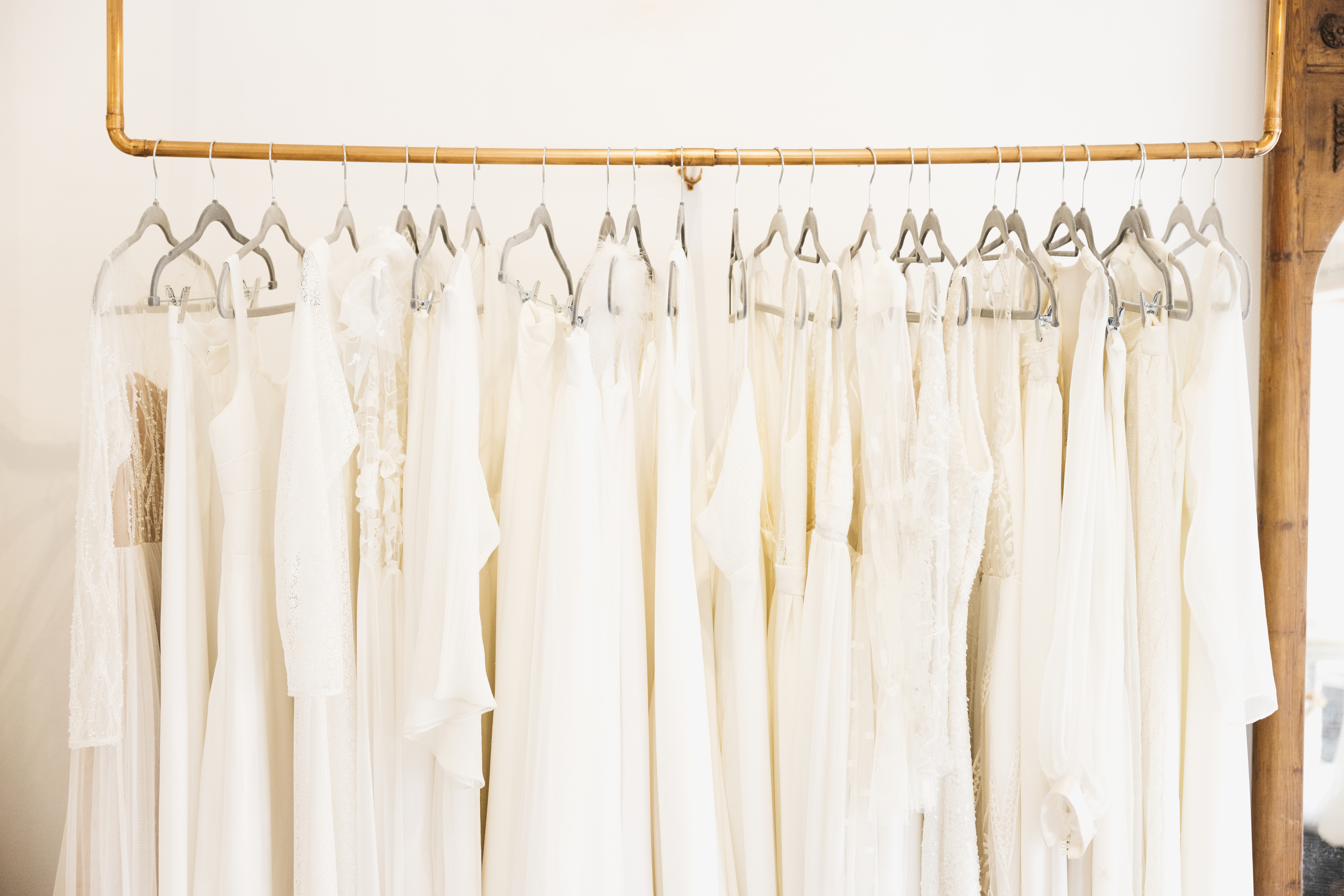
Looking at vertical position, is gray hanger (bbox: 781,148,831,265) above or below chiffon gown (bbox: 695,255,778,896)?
above

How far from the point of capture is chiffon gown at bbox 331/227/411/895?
2.83ft

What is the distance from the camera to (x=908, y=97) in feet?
4.11

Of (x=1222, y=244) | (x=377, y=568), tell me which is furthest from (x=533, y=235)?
(x=1222, y=244)

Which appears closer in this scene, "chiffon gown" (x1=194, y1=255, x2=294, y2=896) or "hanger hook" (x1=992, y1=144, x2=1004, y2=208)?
"chiffon gown" (x1=194, y1=255, x2=294, y2=896)

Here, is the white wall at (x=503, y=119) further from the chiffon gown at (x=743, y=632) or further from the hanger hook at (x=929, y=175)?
the chiffon gown at (x=743, y=632)

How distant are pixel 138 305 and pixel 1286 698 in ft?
5.96

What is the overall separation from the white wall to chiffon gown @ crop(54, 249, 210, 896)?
1.09 ft

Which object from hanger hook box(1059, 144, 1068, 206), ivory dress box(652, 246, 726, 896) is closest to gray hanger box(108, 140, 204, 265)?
ivory dress box(652, 246, 726, 896)

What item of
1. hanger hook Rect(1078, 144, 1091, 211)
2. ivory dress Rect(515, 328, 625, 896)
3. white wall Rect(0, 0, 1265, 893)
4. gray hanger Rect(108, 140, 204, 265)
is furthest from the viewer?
white wall Rect(0, 0, 1265, 893)

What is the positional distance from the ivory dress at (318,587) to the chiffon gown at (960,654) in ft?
2.30

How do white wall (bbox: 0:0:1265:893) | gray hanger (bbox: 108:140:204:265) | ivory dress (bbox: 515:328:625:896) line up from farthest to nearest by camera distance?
white wall (bbox: 0:0:1265:893) → gray hanger (bbox: 108:140:204:265) → ivory dress (bbox: 515:328:625:896)

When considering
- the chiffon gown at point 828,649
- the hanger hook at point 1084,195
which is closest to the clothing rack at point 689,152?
the hanger hook at point 1084,195

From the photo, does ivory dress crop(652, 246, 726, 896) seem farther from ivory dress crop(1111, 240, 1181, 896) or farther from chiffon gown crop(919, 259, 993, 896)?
ivory dress crop(1111, 240, 1181, 896)

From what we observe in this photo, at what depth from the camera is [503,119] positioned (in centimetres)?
123
